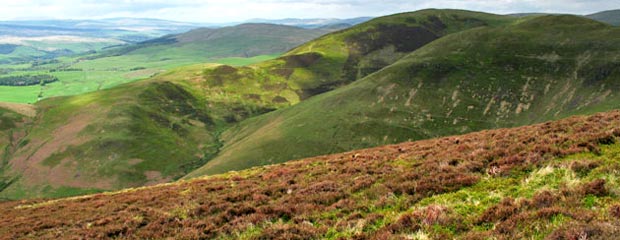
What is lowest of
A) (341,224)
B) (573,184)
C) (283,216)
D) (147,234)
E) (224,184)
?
(224,184)

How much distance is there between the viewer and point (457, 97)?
122062mm

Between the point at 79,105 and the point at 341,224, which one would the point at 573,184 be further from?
the point at 79,105

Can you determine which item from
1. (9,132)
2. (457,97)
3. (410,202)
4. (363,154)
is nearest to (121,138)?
(9,132)

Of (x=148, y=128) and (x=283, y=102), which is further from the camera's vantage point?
(x=283, y=102)

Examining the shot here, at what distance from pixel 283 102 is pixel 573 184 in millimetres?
187545

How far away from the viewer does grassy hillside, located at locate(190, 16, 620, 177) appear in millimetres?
105812

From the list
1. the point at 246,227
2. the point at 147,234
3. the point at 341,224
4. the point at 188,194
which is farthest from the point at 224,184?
the point at 341,224

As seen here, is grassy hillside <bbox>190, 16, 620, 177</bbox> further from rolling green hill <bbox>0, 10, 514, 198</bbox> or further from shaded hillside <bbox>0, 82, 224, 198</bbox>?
rolling green hill <bbox>0, 10, 514, 198</bbox>

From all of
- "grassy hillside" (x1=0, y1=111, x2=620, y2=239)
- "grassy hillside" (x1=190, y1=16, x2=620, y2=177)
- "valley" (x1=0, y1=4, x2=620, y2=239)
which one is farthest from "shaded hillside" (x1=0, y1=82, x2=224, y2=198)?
"grassy hillside" (x1=0, y1=111, x2=620, y2=239)

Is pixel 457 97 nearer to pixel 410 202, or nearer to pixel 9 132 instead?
pixel 410 202

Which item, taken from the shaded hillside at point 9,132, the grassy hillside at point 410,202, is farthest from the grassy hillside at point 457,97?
the grassy hillside at point 410,202

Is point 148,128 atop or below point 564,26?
below

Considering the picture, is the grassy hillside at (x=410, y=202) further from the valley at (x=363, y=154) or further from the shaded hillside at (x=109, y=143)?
the shaded hillside at (x=109, y=143)

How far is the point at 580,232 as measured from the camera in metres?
9.74
